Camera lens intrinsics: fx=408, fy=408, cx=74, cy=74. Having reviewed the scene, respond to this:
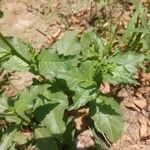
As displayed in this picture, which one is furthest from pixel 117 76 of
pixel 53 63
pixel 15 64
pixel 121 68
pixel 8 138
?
pixel 8 138

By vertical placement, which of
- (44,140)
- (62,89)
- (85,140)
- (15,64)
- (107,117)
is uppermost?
(15,64)

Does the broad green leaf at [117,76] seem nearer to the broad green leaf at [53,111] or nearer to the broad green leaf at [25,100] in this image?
the broad green leaf at [53,111]

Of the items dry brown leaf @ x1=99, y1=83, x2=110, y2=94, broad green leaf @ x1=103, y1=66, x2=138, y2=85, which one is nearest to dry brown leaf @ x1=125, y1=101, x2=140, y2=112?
dry brown leaf @ x1=99, y1=83, x2=110, y2=94

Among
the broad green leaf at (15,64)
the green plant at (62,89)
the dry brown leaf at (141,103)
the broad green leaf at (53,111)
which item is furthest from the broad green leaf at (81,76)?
the dry brown leaf at (141,103)

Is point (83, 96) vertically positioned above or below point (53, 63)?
below

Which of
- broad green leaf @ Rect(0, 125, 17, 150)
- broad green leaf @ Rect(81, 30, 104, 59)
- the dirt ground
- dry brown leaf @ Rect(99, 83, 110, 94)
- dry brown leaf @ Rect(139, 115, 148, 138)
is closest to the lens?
broad green leaf @ Rect(81, 30, 104, 59)

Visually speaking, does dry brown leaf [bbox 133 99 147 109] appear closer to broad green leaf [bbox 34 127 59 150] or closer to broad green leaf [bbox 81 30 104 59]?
broad green leaf [bbox 81 30 104 59]

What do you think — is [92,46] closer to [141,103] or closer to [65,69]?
[65,69]
